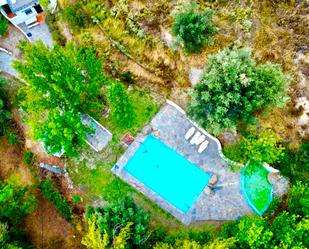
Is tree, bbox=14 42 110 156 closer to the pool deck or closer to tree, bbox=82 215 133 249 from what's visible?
the pool deck

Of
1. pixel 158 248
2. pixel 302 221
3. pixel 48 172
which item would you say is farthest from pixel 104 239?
pixel 302 221

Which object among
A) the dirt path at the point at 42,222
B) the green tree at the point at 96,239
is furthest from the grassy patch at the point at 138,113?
the green tree at the point at 96,239

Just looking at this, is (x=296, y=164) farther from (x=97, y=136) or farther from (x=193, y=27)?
(x=97, y=136)

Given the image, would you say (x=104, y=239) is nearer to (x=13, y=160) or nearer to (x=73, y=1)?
(x=13, y=160)

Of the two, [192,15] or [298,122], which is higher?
[192,15]

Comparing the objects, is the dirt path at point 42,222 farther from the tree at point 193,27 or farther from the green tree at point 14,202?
the tree at point 193,27

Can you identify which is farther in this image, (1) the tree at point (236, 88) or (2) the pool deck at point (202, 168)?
(2) the pool deck at point (202, 168)
